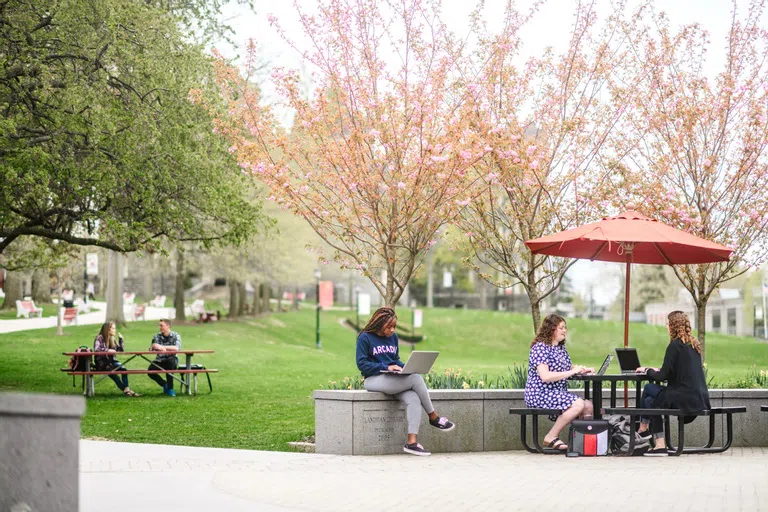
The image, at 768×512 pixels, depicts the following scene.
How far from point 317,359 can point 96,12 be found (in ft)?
66.6

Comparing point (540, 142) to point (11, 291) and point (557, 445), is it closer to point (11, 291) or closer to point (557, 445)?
point (557, 445)

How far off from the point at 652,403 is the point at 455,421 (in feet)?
7.67

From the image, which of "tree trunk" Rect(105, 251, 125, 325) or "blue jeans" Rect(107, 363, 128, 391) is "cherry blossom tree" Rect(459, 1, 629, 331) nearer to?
"blue jeans" Rect(107, 363, 128, 391)

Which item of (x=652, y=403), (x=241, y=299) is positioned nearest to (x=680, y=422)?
(x=652, y=403)

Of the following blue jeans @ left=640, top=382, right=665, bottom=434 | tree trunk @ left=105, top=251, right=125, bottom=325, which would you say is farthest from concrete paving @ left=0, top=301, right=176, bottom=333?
blue jeans @ left=640, top=382, right=665, bottom=434

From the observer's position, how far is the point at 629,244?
14.1 m

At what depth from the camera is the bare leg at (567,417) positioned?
488 inches

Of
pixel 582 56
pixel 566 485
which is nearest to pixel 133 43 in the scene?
pixel 582 56

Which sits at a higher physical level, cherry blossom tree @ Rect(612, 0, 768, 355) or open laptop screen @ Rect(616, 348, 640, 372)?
cherry blossom tree @ Rect(612, 0, 768, 355)

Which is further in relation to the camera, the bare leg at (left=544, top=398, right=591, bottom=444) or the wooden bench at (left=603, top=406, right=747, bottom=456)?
the bare leg at (left=544, top=398, right=591, bottom=444)

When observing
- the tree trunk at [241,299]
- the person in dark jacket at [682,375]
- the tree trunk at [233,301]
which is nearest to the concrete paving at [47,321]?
the tree trunk at [233,301]

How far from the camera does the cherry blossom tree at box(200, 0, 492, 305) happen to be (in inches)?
600

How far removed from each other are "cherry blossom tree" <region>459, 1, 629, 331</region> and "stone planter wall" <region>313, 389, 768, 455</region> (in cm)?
363

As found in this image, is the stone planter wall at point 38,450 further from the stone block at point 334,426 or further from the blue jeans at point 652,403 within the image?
the blue jeans at point 652,403
